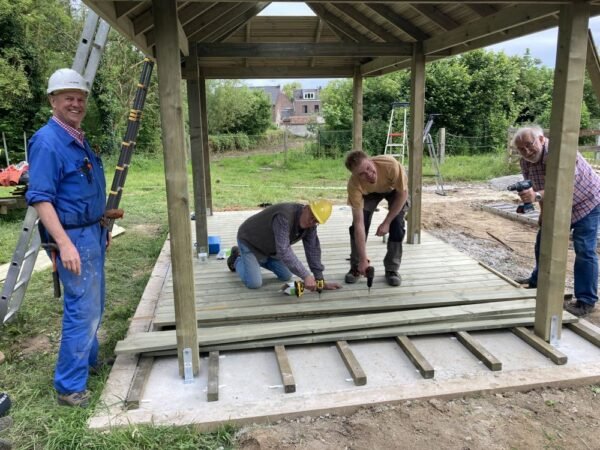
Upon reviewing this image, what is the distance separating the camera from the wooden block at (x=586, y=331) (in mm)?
3281

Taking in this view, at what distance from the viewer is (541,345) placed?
10.4 ft

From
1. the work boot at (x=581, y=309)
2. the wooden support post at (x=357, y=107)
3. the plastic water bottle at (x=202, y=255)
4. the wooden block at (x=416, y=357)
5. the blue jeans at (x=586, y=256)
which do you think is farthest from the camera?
the wooden support post at (x=357, y=107)

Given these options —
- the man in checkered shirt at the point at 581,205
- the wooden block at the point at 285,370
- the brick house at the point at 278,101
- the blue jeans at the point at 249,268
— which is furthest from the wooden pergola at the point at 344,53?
the brick house at the point at 278,101

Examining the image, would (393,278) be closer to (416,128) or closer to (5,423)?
(416,128)

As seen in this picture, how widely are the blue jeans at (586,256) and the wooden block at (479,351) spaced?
98 cm

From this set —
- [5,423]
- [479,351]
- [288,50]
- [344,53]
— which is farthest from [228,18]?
[5,423]

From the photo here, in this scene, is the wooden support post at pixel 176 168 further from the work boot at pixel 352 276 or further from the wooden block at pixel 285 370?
the work boot at pixel 352 276

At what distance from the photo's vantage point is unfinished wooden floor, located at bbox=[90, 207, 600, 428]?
2.66 meters

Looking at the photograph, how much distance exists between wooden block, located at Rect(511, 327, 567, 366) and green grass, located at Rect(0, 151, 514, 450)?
2.12 m

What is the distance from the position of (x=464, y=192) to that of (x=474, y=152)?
7769 mm

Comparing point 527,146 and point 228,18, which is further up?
point 228,18

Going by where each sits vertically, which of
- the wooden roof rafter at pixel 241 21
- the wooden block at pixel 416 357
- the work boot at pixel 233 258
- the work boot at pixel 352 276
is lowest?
the wooden block at pixel 416 357

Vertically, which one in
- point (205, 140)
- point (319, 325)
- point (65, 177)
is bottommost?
point (319, 325)

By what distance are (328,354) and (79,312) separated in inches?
63.0
